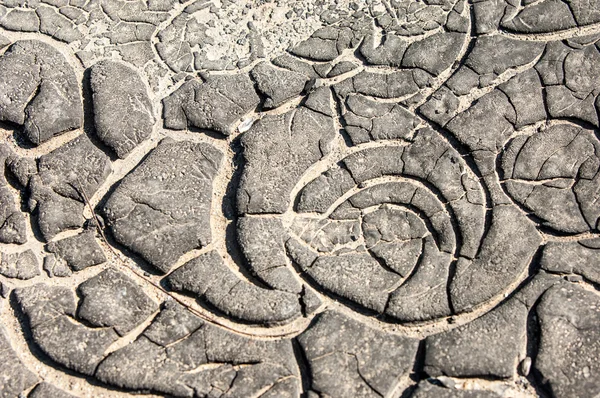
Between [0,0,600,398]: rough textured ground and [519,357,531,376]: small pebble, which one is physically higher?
[0,0,600,398]: rough textured ground

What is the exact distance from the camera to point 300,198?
3.06 meters

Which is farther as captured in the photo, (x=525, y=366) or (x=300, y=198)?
(x=300, y=198)

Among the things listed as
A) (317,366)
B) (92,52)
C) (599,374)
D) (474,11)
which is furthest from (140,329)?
(474,11)

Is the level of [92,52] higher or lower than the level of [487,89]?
higher

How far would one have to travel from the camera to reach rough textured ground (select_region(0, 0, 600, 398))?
2.72m

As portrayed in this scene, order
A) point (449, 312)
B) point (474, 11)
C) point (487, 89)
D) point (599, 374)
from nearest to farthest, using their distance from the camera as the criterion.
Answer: point (599, 374)
point (449, 312)
point (487, 89)
point (474, 11)

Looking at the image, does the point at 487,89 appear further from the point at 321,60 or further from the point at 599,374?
the point at 599,374

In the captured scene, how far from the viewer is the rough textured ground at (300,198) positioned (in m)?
2.72

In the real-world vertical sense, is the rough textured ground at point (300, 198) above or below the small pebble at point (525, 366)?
above

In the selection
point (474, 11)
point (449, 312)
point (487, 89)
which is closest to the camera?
point (449, 312)

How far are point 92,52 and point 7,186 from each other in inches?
30.7

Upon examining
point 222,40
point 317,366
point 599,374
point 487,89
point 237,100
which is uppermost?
point 222,40

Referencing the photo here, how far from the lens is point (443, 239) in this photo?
293cm

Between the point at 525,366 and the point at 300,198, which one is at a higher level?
the point at 300,198
